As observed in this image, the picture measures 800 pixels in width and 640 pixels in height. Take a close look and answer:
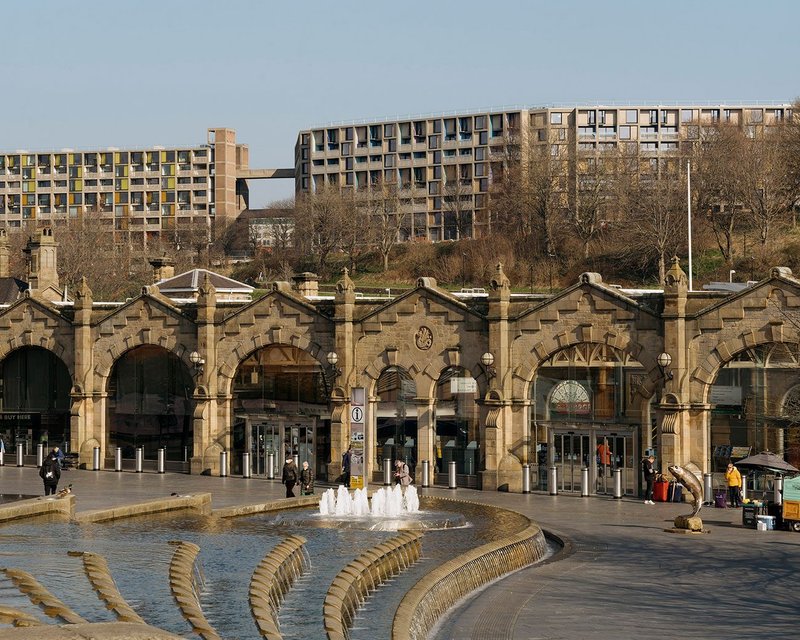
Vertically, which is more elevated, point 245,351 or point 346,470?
point 245,351

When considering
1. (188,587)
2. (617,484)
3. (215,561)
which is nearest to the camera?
(188,587)

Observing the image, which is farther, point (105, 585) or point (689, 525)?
point (689, 525)

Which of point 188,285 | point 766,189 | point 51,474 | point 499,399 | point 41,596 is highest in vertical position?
point 766,189

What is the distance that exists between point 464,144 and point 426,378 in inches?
4055

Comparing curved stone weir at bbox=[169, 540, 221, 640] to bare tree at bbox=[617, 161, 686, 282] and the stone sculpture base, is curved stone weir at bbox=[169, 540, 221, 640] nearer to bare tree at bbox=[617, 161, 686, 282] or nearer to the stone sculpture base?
the stone sculpture base

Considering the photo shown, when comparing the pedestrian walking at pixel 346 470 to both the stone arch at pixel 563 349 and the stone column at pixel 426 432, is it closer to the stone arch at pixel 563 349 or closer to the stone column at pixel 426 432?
the stone column at pixel 426 432

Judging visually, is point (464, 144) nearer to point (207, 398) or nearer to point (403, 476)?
point (207, 398)

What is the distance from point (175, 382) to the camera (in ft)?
177

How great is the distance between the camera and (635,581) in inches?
1065

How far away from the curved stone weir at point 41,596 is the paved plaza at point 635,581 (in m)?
6.47

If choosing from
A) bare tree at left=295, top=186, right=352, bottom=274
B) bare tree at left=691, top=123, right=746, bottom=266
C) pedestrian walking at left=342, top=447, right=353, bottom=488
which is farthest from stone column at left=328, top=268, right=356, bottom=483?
bare tree at left=295, top=186, right=352, bottom=274

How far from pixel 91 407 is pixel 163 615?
35.1 m

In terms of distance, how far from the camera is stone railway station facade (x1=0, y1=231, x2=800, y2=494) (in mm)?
43531

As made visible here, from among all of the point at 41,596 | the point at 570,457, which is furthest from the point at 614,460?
the point at 41,596
